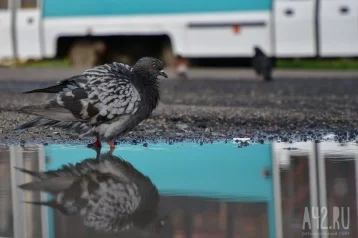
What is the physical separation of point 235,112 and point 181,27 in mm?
8835

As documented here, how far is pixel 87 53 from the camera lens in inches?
839

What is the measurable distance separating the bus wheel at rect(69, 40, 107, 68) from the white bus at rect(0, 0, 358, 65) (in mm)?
22

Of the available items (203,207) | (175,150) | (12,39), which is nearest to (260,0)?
(12,39)

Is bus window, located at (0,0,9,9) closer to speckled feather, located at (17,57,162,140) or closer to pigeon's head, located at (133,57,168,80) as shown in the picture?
pigeon's head, located at (133,57,168,80)

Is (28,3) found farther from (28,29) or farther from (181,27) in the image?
(181,27)

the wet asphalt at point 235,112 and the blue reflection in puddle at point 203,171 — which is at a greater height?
the wet asphalt at point 235,112

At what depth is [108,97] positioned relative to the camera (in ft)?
26.8

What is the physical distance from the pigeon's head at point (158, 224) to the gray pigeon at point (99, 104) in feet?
9.17

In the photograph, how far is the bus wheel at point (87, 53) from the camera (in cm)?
2120

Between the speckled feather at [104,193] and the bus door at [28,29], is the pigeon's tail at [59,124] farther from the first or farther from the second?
the bus door at [28,29]

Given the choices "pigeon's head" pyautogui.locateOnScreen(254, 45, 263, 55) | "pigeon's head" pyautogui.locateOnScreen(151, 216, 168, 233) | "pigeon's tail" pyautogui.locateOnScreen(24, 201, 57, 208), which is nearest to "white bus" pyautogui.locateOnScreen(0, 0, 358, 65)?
"pigeon's head" pyautogui.locateOnScreen(254, 45, 263, 55)

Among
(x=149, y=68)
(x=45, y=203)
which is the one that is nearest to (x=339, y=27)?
(x=149, y=68)

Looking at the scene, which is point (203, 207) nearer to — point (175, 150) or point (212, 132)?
point (175, 150)

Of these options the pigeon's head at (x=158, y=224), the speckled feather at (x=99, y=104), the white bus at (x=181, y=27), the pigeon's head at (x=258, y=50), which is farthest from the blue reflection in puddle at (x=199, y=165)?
the white bus at (x=181, y=27)
